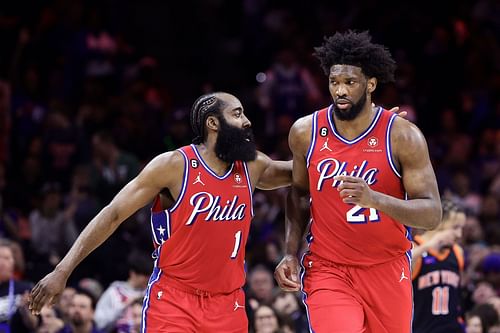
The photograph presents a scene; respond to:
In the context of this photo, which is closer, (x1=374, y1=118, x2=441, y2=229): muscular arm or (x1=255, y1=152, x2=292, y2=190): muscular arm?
(x1=374, y1=118, x2=441, y2=229): muscular arm

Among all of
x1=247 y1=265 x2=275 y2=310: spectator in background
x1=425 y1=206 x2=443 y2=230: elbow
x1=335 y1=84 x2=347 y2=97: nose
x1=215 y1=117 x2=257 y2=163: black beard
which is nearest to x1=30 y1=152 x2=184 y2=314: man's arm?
x1=215 y1=117 x2=257 y2=163: black beard

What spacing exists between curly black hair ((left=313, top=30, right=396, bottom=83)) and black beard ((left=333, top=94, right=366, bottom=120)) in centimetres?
17

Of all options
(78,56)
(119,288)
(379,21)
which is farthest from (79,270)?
(379,21)

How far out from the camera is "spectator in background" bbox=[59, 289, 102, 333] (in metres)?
9.85

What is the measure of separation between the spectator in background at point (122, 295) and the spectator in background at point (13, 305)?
1.11 m

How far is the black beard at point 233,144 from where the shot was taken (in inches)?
282

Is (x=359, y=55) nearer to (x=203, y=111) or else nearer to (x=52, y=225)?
(x=203, y=111)

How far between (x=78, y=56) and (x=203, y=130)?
8.38 metres

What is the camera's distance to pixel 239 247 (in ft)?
23.6

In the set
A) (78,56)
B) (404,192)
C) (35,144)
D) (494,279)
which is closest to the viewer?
(404,192)

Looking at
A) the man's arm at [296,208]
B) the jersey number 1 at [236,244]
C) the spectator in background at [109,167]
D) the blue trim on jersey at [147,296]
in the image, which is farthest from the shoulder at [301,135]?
the spectator in background at [109,167]

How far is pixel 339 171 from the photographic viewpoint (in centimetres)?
691

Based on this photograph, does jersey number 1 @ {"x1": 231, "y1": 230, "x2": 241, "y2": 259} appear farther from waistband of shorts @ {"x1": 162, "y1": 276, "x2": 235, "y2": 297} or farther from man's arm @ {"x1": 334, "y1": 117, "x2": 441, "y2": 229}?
man's arm @ {"x1": 334, "y1": 117, "x2": 441, "y2": 229}

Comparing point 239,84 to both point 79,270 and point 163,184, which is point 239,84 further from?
point 163,184
